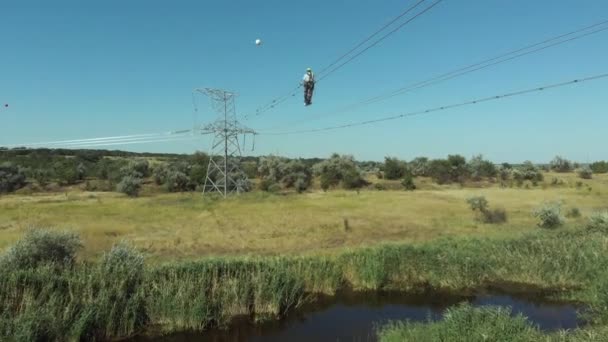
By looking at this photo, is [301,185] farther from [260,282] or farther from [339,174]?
[260,282]

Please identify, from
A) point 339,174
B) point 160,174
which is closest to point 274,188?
point 339,174

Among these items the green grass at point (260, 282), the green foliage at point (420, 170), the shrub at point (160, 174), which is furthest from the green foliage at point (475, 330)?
the green foliage at point (420, 170)

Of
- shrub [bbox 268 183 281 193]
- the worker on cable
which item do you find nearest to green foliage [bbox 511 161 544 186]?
shrub [bbox 268 183 281 193]

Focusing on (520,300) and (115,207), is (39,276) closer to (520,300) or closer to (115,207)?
(520,300)

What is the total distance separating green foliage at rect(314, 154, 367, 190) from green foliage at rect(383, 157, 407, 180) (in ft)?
25.5

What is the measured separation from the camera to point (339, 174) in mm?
91062

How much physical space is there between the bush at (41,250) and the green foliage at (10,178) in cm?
7639

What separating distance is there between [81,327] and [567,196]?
5431 cm

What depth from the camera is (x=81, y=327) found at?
15.1m

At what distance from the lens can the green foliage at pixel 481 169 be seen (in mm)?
98938

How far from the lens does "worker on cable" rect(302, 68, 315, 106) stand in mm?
18922

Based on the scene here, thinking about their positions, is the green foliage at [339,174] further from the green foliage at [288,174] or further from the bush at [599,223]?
the bush at [599,223]

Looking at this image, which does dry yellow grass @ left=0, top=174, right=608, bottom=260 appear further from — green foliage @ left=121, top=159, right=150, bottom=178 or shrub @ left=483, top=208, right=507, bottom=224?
green foliage @ left=121, top=159, right=150, bottom=178

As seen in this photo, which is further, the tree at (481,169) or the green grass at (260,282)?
the tree at (481,169)
